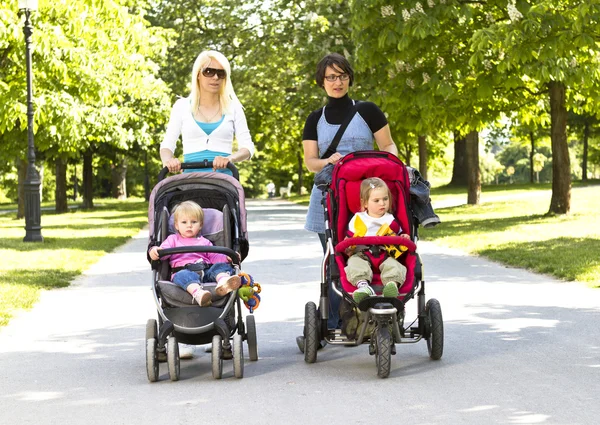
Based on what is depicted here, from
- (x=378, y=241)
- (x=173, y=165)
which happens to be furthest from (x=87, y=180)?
(x=378, y=241)

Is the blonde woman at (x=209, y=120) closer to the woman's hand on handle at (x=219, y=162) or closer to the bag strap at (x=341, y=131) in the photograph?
the woman's hand on handle at (x=219, y=162)

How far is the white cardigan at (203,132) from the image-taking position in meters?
7.20

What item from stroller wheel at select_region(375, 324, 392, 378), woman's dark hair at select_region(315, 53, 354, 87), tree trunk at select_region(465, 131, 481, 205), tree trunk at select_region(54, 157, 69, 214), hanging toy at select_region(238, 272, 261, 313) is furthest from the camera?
tree trunk at select_region(54, 157, 69, 214)

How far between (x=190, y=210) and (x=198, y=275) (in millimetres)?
447

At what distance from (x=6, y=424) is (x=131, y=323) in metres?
3.69

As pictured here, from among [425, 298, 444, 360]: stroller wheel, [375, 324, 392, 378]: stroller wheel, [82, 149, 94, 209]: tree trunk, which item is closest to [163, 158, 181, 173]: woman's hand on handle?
[375, 324, 392, 378]: stroller wheel

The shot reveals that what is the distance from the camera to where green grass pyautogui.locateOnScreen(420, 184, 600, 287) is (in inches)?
521

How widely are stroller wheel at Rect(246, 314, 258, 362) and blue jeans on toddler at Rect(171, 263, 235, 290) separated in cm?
43

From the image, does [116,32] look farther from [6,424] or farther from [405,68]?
[6,424]

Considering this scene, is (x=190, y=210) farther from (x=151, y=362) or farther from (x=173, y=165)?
(x=151, y=362)

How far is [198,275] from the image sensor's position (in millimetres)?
6566

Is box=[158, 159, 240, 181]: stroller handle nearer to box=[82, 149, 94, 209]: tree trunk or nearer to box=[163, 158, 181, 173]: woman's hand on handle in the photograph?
box=[163, 158, 181, 173]: woman's hand on handle

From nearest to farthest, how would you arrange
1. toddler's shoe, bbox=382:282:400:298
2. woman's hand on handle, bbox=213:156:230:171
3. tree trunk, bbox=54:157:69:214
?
1. toddler's shoe, bbox=382:282:400:298
2. woman's hand on handle, bbox=213:156:230:171
3. tree trunk, bbox=54:157:69:214

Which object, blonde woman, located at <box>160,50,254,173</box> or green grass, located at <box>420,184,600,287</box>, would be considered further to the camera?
green grass, located at <box>420,184,600,287</box>
